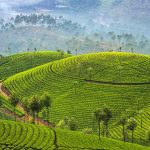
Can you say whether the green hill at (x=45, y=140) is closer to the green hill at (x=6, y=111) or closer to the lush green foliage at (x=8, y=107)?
the green hill at (x=6, y=111)

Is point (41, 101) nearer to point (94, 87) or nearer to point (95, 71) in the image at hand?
point (94, 87)

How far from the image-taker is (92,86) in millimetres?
168250

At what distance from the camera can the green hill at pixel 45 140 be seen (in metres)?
87.2

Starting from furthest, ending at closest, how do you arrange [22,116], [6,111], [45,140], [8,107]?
[8,107]
[6,111]
[22,116]
[45,140]

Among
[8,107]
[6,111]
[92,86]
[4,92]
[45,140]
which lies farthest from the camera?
[4,92]

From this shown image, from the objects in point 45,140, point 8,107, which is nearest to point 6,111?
point 8,107

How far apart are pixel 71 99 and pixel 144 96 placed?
2902 cm

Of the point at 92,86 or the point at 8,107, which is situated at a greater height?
the point at 92,86

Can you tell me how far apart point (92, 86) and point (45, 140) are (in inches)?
3111

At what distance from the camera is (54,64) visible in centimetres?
19888

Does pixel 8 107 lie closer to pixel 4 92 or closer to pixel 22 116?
pixel 22 116

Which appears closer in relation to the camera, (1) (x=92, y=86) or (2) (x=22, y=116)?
(2) (x=22, y=116)

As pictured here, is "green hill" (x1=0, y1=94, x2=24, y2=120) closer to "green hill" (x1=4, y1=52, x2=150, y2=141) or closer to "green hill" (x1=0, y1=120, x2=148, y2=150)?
"green hill" (x1=4, y1=52, x2=150, y2=141)

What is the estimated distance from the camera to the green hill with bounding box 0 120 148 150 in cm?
8716
